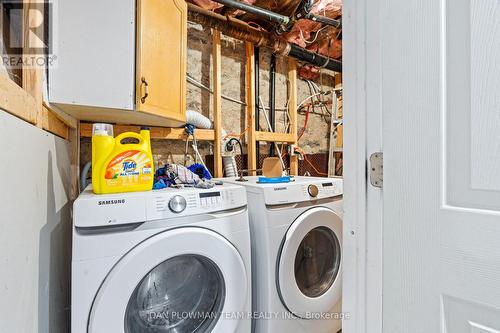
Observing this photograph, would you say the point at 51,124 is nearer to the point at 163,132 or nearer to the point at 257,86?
the point at 163,132

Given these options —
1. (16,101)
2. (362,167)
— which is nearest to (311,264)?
(362,167)

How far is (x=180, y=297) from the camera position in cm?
116

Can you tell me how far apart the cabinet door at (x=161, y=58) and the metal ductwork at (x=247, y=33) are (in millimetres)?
374

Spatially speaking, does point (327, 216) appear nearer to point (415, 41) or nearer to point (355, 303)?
point (355, 303)

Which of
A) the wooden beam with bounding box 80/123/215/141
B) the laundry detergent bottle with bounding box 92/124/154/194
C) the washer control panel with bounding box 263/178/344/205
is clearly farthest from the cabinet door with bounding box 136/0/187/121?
A: the washer control panel with bounding box 263/178/344/205

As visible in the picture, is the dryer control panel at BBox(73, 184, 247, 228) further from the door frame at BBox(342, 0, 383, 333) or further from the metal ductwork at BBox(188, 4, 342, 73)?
the metal ductwork at BBox(188, 4, 342, 73)

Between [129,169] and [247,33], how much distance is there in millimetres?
1405

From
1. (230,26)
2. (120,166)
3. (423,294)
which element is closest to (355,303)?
(423,294)

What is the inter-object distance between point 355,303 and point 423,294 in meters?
0.21

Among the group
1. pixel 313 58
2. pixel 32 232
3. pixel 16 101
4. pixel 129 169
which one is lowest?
pixel 32 232

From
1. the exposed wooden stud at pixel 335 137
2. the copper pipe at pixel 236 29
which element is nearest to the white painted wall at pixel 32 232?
the copper pipe at pixel 236 29

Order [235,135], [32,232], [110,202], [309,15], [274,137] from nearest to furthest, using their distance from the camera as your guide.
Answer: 1. [32,232]
2. [110,202]
3. [309,15]
4. [235,135]
5. [274,137]

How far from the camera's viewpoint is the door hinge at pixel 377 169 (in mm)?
686

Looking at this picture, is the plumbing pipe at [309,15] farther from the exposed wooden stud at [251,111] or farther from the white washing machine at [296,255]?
the white washing machine at [296,255]
